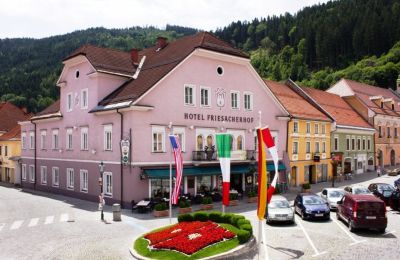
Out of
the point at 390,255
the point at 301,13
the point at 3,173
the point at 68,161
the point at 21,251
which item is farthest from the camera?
the point at 301,13

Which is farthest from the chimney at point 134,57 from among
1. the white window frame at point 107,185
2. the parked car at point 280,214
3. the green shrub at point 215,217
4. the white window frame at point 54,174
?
the parked car at point 280,214

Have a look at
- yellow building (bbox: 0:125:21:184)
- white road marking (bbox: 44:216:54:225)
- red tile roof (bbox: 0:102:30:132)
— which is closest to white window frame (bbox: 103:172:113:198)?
white road marking (bbox: 44:216:54:225)

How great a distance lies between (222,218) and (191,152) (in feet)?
37.0

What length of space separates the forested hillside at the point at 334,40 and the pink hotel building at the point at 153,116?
87.2 meters

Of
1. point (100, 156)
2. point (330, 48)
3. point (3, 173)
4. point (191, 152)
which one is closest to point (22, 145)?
point (3, 173)

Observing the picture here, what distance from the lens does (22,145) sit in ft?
162

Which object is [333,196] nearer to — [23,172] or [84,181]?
[84,181]

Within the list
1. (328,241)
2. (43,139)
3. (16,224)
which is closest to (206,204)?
(328,241)

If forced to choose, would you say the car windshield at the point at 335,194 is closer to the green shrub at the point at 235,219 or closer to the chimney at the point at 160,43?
the green shrub at the point at 235,219

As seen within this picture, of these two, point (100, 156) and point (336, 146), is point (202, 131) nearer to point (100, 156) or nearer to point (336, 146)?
point (100, 156)

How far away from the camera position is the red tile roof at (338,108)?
175ft

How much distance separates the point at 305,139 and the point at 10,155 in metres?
37.2

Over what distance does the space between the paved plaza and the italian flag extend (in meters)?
3.10

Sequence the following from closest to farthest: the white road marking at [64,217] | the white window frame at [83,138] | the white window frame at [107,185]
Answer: the white road marking at [64,217]
the white window frame at [107,185]
the white window frame at [83,138]
